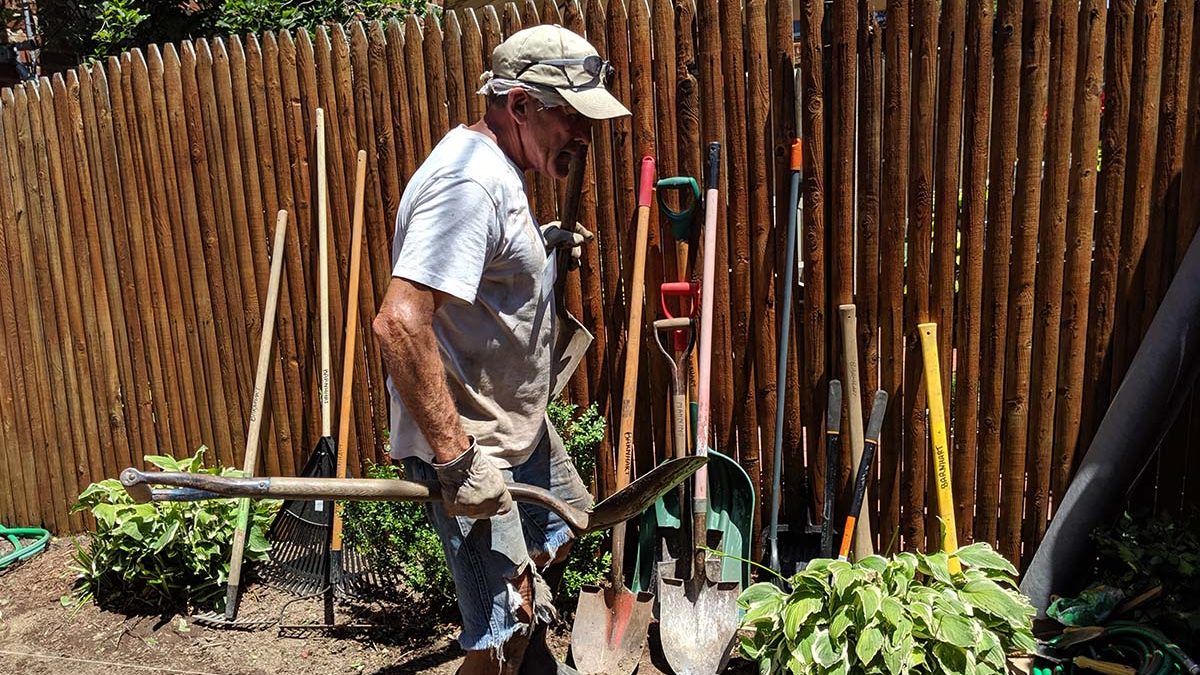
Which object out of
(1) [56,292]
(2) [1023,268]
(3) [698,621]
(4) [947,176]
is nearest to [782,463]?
(3) [698,621]

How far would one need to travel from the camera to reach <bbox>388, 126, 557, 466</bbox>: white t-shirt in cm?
219

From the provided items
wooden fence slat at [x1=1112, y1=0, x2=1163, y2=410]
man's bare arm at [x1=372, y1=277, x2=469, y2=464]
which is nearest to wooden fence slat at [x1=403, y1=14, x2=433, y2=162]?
man's bare arm at [x1=372, y1=277, x2=469, y2=464]

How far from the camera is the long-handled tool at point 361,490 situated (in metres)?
2.03

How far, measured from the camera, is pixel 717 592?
11.8 ft

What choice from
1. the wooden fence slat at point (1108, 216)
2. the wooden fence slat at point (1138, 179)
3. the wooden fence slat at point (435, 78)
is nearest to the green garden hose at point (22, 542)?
the wooden fence slat at point (435, 78)

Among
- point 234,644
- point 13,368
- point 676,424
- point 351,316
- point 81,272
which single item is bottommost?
point 234,644

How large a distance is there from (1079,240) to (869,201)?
2.54ft

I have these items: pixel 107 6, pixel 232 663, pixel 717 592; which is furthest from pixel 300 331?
pixel 107 6

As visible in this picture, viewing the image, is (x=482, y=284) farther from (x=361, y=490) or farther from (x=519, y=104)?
(x=361, y=490)

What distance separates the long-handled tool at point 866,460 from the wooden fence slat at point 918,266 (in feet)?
0.59

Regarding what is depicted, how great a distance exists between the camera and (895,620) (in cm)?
277

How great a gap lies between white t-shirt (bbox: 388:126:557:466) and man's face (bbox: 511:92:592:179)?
84 millimetres

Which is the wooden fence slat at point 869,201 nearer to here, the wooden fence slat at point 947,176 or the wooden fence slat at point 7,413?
the wooden fence slat at point 947,176

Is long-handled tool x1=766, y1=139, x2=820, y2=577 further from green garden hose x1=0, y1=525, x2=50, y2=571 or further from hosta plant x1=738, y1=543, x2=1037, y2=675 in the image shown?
green garden hose x1=0, y1=525, x2=50, y2=571
